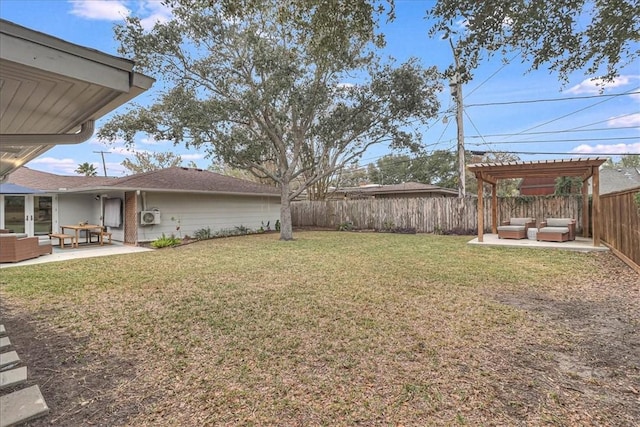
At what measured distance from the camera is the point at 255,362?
3.02m

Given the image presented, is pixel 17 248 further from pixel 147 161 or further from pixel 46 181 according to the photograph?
pixel 147 161

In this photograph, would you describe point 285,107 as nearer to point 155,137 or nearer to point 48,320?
point 155,137

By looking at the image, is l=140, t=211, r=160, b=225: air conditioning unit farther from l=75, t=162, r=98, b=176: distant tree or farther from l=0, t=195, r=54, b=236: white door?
l=75, t=162, r=98, b=176: distant tree

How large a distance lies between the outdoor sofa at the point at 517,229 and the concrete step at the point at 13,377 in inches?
484

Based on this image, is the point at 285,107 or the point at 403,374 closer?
the point at 403,374

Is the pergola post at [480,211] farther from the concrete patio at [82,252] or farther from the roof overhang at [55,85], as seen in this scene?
the concrete patio at [82,252]

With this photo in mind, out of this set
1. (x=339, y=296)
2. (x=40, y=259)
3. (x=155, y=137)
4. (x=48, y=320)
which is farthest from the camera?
(x=155, y=137)

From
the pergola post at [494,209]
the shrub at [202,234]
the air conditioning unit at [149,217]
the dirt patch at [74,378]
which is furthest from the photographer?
the shrub at [202,234]

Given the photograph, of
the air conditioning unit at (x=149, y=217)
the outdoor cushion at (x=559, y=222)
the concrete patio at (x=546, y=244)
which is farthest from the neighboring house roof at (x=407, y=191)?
the air conditioning unit at (x=149, y=217)

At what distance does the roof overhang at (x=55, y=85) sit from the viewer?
5.63 ft

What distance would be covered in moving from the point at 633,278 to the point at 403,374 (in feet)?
19.3

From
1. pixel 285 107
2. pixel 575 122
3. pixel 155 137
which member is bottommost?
pixel 155 137

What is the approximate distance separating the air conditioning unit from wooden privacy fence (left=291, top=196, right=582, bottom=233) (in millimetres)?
8857

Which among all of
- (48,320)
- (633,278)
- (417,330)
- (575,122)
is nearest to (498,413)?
(417,330)
